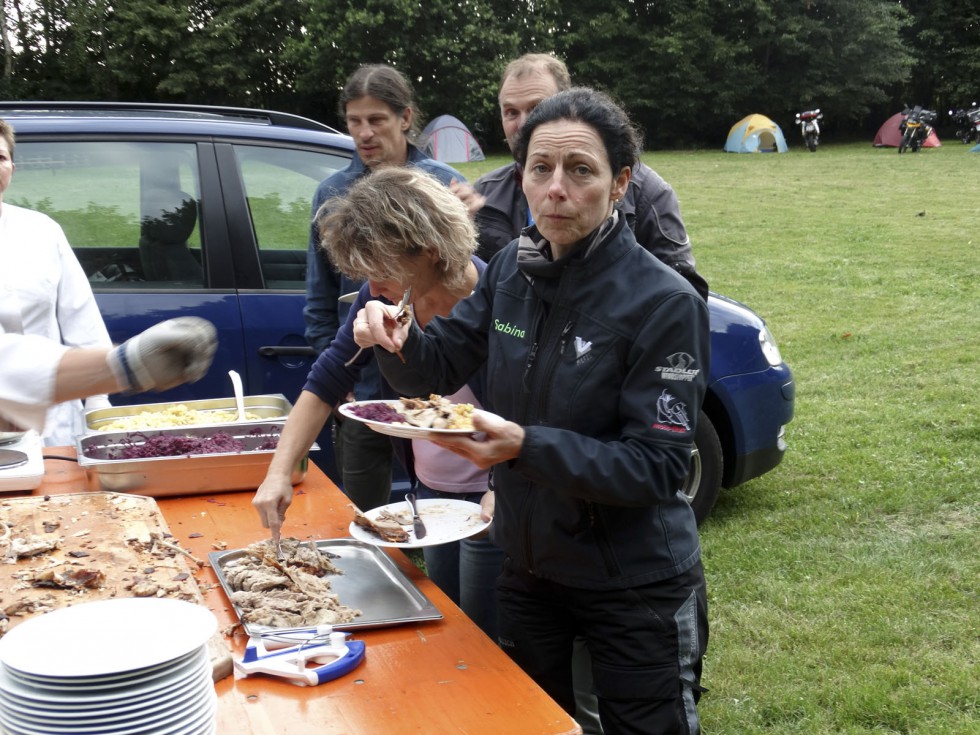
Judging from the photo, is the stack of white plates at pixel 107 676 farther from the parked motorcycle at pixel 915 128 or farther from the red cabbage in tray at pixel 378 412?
the parked motorcycle at pixel 915 128

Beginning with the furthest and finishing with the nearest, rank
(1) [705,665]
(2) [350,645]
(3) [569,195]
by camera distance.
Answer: (1) [705,665] < (3) [569,195] < (2) [350,645]

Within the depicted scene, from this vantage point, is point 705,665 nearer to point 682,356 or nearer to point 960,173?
point 682,356

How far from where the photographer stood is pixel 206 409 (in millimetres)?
3471

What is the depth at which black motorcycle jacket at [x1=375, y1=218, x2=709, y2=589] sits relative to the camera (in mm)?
1934

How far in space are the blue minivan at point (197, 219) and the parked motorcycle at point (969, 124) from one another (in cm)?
2527

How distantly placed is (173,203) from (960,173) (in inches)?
765

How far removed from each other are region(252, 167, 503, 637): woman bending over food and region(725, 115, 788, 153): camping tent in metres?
27.1

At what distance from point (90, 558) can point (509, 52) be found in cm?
3123

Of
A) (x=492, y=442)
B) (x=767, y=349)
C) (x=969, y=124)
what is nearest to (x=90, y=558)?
(x=492, y=442)

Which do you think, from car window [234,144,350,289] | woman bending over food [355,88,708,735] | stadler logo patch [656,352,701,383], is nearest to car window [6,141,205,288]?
car window [234,144,350,289]

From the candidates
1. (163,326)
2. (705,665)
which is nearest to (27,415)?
(163,326)

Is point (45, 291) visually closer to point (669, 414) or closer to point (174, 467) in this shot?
point (174, 467)

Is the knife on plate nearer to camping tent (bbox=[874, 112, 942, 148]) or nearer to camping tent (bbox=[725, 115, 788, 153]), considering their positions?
camping tent (bbox=[725, 115, 788, 153])

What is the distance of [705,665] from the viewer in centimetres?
401
